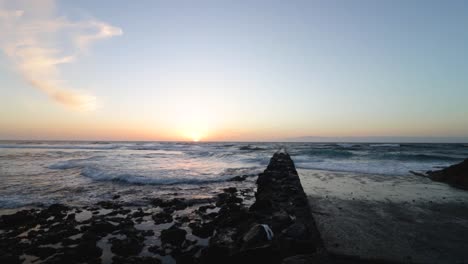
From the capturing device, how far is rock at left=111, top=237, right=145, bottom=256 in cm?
497

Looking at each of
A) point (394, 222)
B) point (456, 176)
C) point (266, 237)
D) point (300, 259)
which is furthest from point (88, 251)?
point (456, 176)

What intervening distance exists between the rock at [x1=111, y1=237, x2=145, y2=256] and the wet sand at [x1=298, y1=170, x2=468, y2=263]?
3.50m

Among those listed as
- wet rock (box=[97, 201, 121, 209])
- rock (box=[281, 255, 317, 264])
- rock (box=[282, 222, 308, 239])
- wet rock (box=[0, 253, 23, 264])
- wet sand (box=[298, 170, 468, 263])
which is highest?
rock (box=[282, 222, 308, 239])

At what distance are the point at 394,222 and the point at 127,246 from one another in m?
5.63

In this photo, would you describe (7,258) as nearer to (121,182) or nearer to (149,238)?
(149,238)

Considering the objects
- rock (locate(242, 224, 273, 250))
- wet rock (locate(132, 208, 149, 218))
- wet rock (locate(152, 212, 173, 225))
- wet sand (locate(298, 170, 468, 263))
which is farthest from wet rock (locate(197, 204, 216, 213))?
rock (locate(242, 224, 273, 250))

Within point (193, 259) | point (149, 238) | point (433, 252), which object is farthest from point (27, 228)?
point (433, 252)

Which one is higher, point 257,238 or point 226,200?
point 257,238

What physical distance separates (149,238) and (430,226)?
5957mm

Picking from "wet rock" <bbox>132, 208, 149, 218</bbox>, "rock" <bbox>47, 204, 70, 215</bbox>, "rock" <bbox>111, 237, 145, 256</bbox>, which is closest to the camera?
"rock" <bbox>111, 237, 145, 256</bbox>

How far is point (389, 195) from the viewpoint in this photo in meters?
8.81

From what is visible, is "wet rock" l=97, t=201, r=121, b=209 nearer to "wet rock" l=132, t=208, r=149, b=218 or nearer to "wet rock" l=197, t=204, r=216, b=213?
"wet rock" l=132, t=208, r=149, b=218

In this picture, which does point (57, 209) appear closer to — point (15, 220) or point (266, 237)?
point (15, 220)

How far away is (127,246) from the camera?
515 cm
